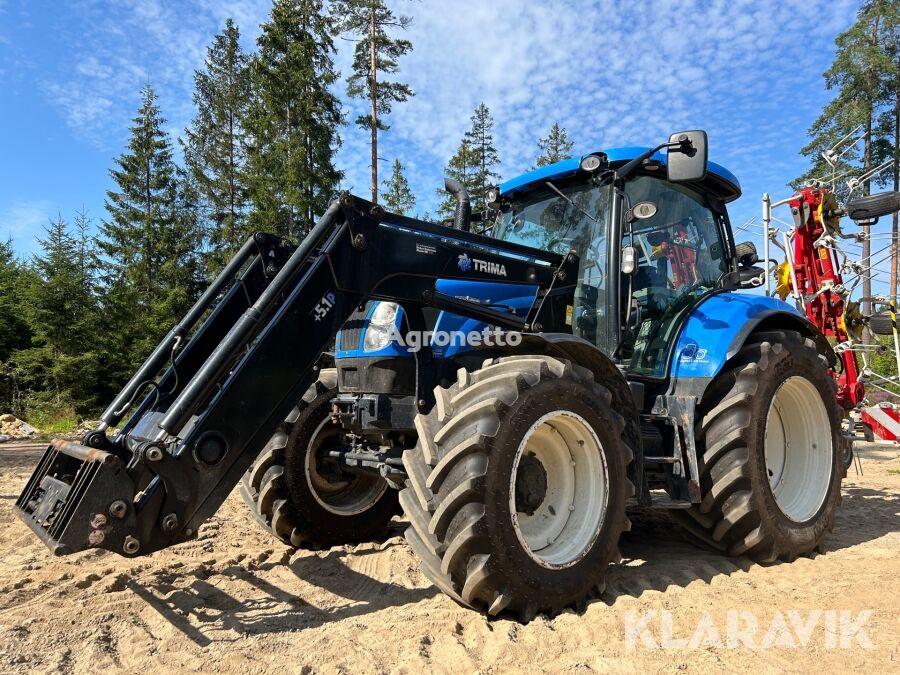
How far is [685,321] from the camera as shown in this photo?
171 inches

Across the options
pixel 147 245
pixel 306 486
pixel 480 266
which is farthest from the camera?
pixel 147 245

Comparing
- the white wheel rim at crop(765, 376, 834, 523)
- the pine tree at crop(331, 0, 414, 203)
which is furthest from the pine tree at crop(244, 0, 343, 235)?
the white wheel rim at crop(765, 376, 834, 523)

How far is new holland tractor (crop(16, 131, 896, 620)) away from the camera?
2.68 m

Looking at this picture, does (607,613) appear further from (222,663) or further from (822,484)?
(822,484)

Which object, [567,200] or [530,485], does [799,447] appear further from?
[530,485]

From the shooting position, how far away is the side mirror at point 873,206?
5840 mm

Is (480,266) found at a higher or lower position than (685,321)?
higher

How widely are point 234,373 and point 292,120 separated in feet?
74.9

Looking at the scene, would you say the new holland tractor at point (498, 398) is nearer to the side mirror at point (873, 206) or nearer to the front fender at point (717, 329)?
the front fender at point (717, 329)

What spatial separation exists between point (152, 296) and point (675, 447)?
28.3 metres

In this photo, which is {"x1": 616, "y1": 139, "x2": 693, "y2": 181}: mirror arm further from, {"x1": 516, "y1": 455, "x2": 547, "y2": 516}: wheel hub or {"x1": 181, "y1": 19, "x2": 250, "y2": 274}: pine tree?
{"x1": 181, "y1": 19, "x2": 250, "y2": 274}: pine tree

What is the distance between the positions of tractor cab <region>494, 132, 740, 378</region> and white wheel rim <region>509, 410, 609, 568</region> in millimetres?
1017

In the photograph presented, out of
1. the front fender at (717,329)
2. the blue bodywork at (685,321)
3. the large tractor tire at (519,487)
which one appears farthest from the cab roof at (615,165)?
the large tractor tire at (519,487)

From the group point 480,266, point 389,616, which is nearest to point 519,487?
point 389,616
